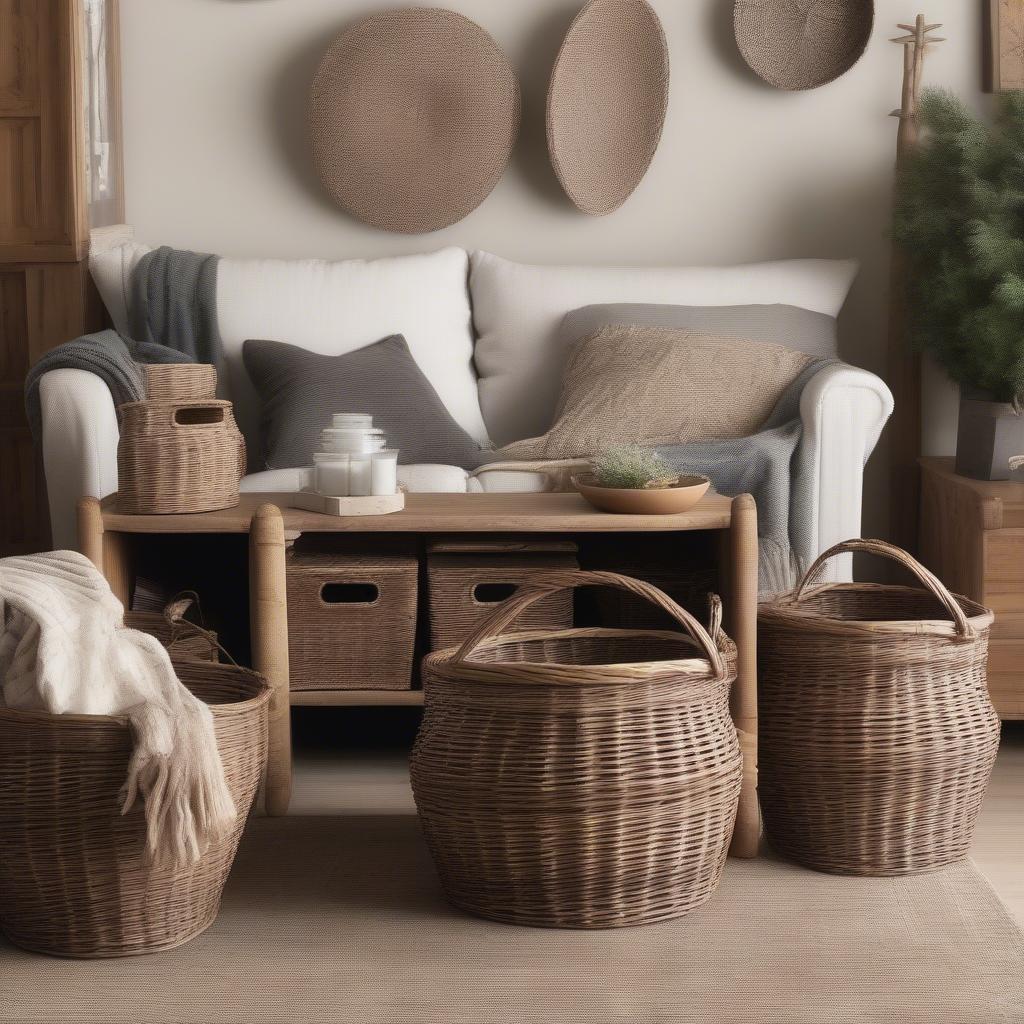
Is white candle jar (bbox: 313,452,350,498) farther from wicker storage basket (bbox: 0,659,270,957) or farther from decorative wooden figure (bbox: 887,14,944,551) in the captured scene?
decorative wooden figure (bbox: 887,14,944,551)

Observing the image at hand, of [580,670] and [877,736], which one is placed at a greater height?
[580,670]

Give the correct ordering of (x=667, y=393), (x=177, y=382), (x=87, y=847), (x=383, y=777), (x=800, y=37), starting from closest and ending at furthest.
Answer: (x=87, y=847), (x=177, y=382), (x=383, y=777), (x=667, y=393), (x=800, y=37)

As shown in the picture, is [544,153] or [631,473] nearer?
[631,473]

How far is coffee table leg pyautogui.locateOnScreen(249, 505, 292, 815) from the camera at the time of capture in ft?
7.13

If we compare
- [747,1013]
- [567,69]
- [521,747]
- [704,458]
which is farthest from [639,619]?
[567,69]

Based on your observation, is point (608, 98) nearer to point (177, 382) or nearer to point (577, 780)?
point (177, 382)

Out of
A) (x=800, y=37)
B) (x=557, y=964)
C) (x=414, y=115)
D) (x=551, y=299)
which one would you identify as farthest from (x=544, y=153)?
(x=557, y=964)

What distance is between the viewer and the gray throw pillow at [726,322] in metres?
3.24

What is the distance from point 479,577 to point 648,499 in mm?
334

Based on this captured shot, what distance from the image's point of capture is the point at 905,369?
11.6 ft

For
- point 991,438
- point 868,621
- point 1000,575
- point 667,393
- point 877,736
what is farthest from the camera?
point 667,393

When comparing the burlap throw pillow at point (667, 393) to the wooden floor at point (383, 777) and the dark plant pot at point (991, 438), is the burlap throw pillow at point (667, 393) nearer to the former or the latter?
the dark plant pot at point (991, 438)

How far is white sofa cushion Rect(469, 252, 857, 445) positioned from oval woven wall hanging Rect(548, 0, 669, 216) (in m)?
0.28

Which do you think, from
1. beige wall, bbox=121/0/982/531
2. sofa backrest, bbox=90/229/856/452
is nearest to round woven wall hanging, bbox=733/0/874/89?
beige wall, bbox=121/0/982/531
